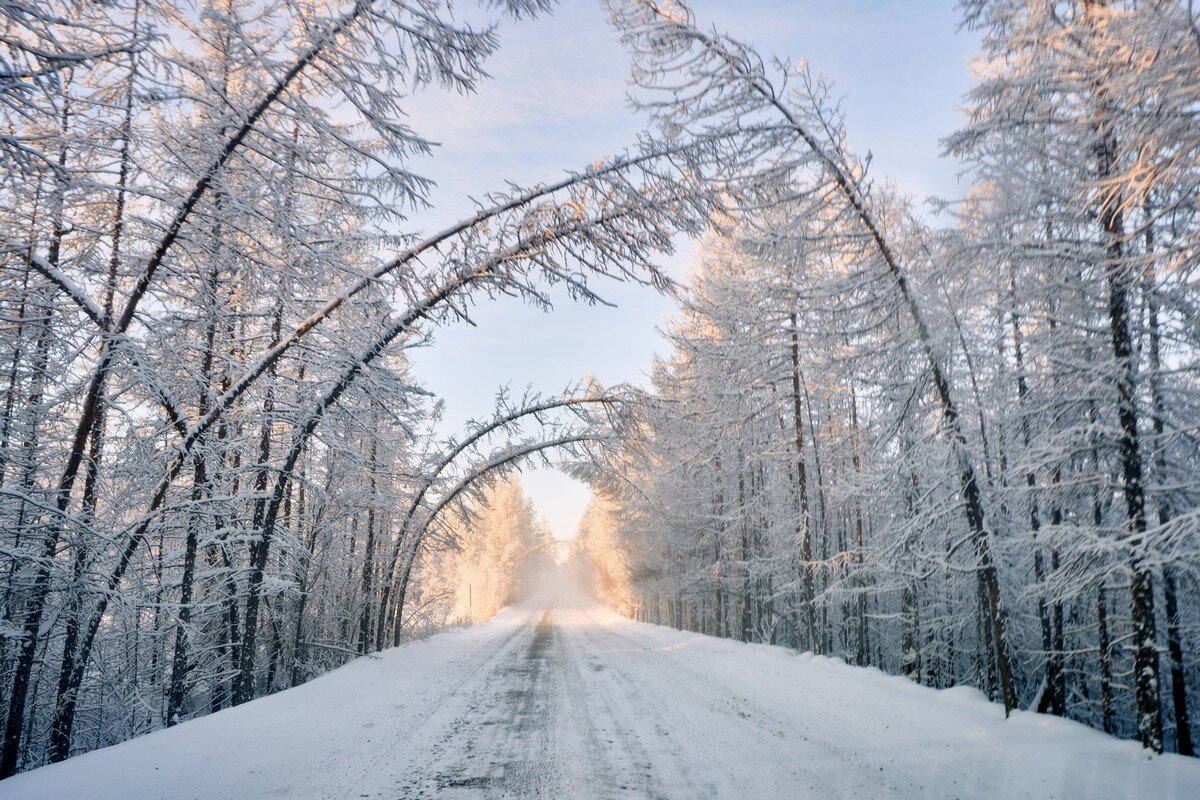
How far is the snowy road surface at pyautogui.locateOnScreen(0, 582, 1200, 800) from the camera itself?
478cm

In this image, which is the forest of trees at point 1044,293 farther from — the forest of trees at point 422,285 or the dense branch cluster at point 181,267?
the dense branch cluster at point 181,267

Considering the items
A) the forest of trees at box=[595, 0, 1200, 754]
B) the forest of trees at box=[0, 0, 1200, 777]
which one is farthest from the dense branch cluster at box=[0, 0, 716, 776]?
the forest of trees at box=[595, 0, 1200, 754]

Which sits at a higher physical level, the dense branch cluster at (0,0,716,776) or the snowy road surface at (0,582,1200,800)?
the dense branch cluster at (0,0,716,776)

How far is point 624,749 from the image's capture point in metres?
5.98

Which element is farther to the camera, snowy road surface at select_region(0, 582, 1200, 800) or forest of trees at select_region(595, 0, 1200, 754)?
forest of trees at select_region(595, 0, 1200, 754)

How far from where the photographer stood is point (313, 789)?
15.7 ft

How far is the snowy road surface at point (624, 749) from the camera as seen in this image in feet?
15.7

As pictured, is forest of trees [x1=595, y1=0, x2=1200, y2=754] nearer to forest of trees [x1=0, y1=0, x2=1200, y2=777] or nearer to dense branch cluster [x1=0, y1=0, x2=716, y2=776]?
forest of trees [x1=0, y1=0, x2=1200, y2=777]

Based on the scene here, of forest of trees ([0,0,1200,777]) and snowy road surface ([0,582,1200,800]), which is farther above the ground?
forest of trees ([0,0,1200,777])

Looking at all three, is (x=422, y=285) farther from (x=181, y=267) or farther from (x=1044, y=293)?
(x=1044, y=293)

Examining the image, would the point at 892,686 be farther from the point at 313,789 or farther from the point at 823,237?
the point at 313,789

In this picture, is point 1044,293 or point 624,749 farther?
point 1044,293

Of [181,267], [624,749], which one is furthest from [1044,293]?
[181,267]

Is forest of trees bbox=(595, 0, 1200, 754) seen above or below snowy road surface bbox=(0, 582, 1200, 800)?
above
